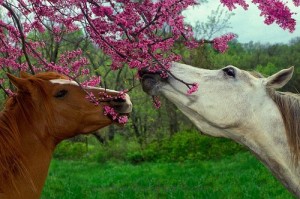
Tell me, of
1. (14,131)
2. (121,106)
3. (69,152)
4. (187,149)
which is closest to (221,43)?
(121,106)

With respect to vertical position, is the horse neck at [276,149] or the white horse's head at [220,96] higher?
the white horse's head at [220,96]

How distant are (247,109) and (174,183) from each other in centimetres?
585

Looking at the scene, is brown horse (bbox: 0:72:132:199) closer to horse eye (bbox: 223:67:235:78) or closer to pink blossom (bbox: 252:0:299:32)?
horse eye (bbox: 223:67:235:78)

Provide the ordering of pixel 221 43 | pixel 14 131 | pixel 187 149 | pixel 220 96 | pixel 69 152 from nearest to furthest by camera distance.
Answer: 1. pixel 14 131
2. pixel 221 43
3. pixel 220 96
4. pixel 187 149
5. pixel 69 152

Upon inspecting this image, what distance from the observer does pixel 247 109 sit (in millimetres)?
3395

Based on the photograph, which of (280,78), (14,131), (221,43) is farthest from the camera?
(280,78)

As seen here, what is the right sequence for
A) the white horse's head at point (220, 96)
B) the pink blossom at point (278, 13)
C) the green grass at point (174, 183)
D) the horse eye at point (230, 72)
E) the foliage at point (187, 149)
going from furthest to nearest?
the foliage at point (187, 149), the green grass at point (174, 183), the horse eye at point (230, 72), the white horse's head at point (220, 96), the pink blossom at point (278, 13)

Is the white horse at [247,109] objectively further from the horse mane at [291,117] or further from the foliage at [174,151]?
the foliage at [174,151]

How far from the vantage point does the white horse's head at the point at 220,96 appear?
11.1 feet

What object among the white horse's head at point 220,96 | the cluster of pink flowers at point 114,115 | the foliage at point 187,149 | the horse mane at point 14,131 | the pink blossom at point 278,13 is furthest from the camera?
the foliage at point 187,149

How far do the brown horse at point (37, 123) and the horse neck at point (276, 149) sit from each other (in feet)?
3.15

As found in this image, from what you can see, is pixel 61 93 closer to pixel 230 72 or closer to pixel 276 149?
pixel 230 72

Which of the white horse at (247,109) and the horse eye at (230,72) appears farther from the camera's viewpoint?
the horse eye at (230,72)

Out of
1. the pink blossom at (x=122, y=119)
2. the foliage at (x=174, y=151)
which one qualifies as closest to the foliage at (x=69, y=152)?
the foliage at (x=174, y=151)
